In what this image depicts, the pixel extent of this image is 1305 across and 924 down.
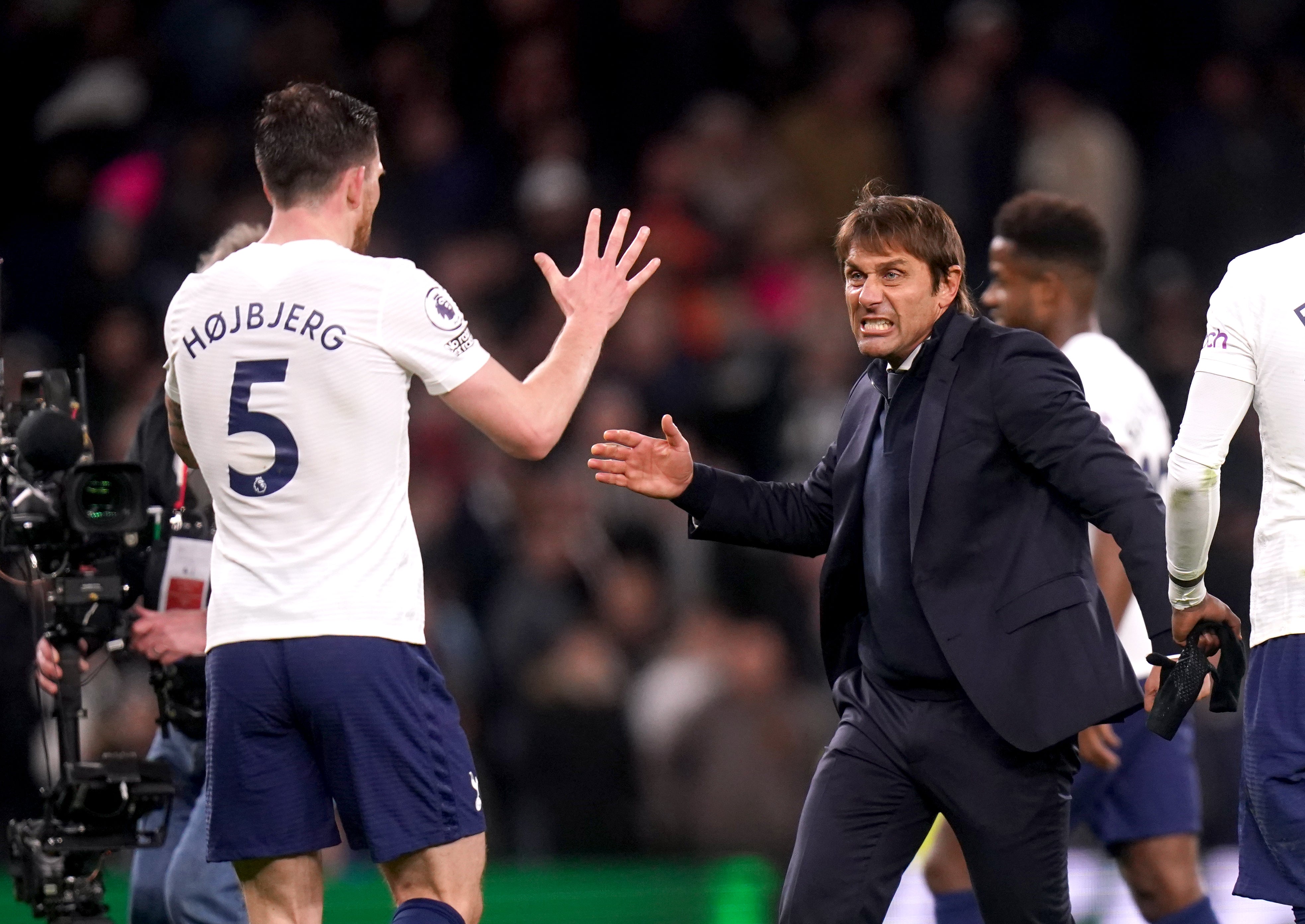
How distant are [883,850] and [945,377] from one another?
1087 millimetres

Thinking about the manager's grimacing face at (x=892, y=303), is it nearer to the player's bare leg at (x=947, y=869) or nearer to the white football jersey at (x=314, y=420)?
the white football jersey at (x=314, y=420)

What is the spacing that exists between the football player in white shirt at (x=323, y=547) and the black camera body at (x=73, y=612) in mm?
731

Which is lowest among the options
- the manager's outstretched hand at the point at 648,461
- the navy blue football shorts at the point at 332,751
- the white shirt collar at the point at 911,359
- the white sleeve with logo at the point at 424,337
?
the navy blue football shorts at the point at 332,751

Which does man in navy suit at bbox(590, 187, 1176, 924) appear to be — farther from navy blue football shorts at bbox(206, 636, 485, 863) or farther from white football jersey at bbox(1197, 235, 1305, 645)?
navy blue football shorts at bbox(206, 636, 485, 863)

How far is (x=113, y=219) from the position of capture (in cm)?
949

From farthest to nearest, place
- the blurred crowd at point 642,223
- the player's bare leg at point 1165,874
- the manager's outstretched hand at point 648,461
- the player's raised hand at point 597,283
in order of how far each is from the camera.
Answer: the blurred crowd at point 642,223 → the player's bare leg at point 1165,874 → the manager's outstretched hand at point 648,461 → the player's raised hand at point 597,283

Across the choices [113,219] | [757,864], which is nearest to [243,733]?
[757,864]

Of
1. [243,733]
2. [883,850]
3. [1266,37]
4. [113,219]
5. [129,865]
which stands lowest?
[129,865]

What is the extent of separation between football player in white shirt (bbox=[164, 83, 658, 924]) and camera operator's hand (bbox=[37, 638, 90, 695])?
3.25 ft

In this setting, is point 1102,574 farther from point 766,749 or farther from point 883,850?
point 766,749

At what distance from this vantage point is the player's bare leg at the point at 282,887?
3.72 meters

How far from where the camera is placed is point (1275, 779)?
364cm

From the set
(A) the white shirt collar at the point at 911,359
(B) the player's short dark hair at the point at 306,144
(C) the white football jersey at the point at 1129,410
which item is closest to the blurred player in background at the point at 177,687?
(B) the player's short dark hair at the point at 306,144

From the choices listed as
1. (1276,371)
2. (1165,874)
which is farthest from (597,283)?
(1165,874)
